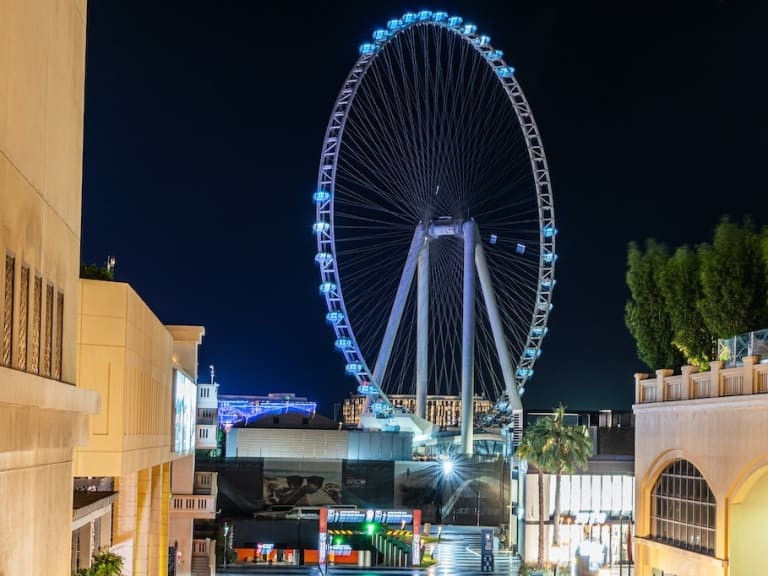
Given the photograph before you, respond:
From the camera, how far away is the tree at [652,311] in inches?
1576

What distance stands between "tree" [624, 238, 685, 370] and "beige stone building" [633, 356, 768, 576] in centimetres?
582

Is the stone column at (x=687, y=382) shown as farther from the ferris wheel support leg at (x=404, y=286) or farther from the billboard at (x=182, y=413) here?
the ferris wheel support leg at (x=404, y=286)

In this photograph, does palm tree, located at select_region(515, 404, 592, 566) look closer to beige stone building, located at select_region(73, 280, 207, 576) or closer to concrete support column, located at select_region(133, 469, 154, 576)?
beige stone building, located at select_region(73, 280, 207, 576)

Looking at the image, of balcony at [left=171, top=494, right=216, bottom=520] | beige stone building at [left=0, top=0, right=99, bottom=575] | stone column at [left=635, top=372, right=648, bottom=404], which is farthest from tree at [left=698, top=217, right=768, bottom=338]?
beige stone building at [left=0, top=0, right=99, bottom=575]

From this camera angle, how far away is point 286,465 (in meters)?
72.9

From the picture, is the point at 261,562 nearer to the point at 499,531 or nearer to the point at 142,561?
the point at 499,531

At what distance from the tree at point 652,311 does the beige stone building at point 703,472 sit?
19.1ft

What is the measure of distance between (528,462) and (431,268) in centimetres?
1343

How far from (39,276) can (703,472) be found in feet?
73.8

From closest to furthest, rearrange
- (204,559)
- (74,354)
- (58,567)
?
(58,567) → (74,354) → (204,559)

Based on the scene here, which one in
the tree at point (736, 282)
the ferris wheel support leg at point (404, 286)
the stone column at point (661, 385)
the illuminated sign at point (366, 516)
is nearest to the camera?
the stone column at point (661, 385)

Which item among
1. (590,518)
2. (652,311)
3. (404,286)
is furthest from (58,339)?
(404,286)

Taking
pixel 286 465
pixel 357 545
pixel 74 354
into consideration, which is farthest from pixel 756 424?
pixel 286 465

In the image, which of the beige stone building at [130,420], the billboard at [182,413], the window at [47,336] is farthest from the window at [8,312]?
the billboard at [182,413]
